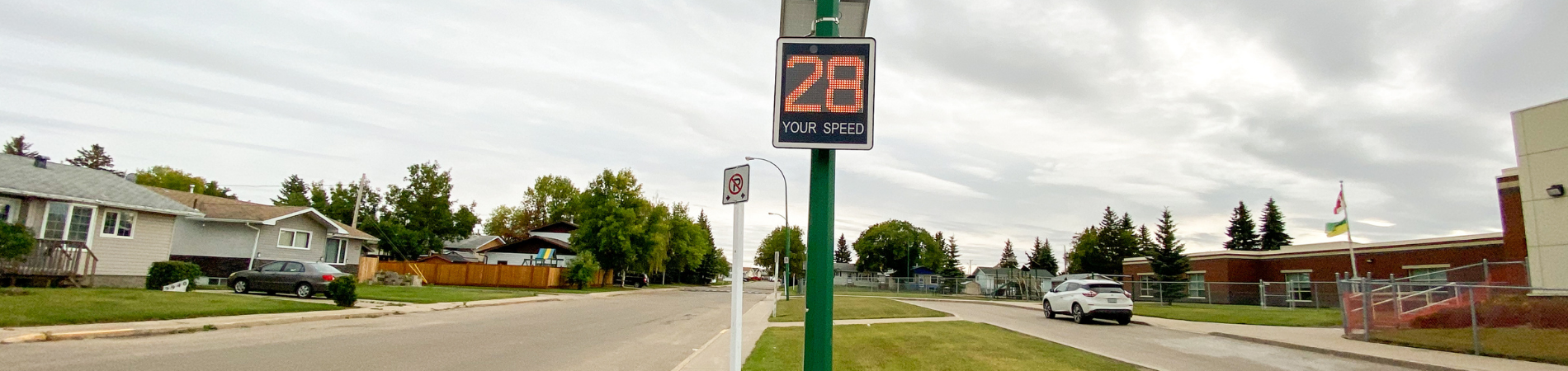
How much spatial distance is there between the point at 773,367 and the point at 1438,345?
12601mm

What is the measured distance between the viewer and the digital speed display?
413 cm

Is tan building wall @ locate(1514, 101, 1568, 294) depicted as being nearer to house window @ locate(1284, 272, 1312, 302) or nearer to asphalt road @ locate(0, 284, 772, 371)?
asphalt road @ locate(0, 284, 772, 371)

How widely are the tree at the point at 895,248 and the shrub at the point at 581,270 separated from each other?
270ft

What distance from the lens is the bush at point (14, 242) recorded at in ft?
58.9

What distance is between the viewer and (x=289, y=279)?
24.0 meters

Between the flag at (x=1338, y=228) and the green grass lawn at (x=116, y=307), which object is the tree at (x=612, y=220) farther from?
the flag at (x=1338, y=228)

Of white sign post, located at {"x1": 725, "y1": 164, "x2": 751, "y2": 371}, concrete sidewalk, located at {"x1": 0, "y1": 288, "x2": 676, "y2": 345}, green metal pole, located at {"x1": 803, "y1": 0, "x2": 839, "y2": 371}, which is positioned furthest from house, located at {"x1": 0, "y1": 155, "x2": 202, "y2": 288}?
green metal pole, located at {"x1": 803, "y1": 0, "x2": 839, "y2": 371}

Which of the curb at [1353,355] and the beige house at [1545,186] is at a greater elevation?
the beige house at [1545,186]

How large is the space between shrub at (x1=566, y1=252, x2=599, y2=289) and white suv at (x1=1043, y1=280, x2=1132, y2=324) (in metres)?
32.0

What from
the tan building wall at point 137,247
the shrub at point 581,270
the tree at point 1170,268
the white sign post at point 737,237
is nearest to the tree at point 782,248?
the tree at point 1170,268

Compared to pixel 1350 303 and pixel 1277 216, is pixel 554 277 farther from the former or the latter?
pixel 1277 216

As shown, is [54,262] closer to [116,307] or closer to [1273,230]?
[116,307]

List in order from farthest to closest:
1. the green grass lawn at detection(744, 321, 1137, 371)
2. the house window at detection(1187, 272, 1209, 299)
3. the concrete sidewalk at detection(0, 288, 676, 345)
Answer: the house window at detection(1187, 272, 1209, 299) → the green grass lawn at detection(744, 321, 1137, 371) → the concrete sidewalk at detection(0, 288, 676, 345)

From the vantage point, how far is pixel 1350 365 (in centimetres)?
1220
